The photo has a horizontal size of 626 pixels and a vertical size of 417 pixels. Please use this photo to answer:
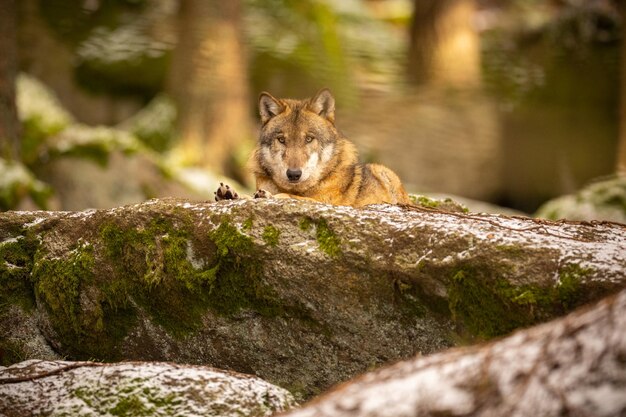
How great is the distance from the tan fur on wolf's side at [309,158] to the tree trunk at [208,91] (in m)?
8.33

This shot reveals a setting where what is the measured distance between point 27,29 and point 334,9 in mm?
8706

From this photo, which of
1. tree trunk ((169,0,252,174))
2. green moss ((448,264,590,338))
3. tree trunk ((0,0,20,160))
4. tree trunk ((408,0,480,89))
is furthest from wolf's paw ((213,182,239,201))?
tree trunk ((408,0,480,89))

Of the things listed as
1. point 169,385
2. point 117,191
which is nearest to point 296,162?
point 169,385

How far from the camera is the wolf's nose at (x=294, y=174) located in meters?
6.18

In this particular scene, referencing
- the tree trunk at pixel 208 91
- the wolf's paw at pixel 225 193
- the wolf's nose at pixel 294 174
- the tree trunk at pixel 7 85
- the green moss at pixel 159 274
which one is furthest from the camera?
the tree trunk at pixel 208 91

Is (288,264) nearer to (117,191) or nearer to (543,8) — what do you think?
(117,191)

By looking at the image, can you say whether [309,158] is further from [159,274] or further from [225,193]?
[159,274]

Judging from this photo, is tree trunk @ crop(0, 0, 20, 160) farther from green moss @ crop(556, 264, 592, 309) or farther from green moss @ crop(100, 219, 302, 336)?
green moss @ crop(556, 264, 592, 309)

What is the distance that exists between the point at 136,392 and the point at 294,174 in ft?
8.13

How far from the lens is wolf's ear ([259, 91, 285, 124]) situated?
6.56 metres

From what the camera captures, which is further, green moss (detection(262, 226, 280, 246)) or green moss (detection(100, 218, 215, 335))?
green moss (detection(100, 218, 215, 335))

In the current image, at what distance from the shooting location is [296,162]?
6215 millimetres

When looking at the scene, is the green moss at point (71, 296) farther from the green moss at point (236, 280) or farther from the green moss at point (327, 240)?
the green moss at point (327, 240)

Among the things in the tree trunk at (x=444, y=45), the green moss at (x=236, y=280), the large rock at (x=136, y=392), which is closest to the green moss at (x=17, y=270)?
the large rock at (x=136, y=392)
